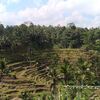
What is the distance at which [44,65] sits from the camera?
11744 centimetres

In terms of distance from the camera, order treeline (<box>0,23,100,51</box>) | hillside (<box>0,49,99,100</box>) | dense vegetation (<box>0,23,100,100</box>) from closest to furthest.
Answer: dense vegetation (<box>0,23,100,100</box>) → hillside (<box>0,49,99,100</box>) → treeline (<box>0,23,100,51</box>)

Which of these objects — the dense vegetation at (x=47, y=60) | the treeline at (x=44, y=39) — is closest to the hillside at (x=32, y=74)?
the dense vegetation at (x=47, y=60)

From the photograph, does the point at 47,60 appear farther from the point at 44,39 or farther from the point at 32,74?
the point at 44,39

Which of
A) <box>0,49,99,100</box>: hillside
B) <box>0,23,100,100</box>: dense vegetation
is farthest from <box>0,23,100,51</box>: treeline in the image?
<box>0,49,99,100</box>: hillside

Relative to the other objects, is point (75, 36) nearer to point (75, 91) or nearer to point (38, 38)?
point (38, 38)

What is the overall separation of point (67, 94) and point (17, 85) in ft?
76.3

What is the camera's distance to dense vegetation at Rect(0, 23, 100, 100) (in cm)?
8238

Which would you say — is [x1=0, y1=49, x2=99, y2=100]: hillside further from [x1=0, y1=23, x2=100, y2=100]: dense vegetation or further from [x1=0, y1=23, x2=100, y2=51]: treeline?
[x1=0, y1=23, x2=100, y2=51]: treeline

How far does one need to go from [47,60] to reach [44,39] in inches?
890

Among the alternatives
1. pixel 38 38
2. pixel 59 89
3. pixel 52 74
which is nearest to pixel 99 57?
pixel 38 38

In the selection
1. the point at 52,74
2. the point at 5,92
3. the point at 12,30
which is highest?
the point at 12,30

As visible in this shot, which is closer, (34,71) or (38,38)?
(34,71)

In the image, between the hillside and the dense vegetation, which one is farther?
the hillside

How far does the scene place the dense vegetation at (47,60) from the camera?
82.4 meters
